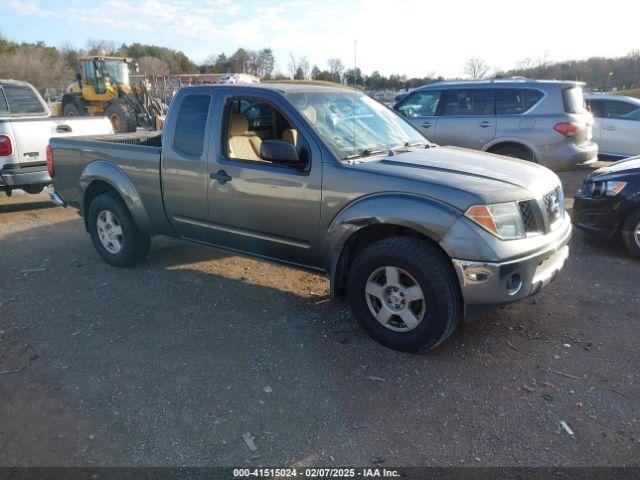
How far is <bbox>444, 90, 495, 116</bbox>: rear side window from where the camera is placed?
8.77 meters

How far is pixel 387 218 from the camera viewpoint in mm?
3688

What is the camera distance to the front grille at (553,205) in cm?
393

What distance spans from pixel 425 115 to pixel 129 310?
6.49 metres

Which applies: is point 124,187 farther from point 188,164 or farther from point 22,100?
point 22,100

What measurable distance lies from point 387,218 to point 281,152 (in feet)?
3.21

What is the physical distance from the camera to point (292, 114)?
4.25 metres

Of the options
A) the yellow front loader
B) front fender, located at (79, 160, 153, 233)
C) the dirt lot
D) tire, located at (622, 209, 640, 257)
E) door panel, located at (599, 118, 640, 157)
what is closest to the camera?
the dirt lot

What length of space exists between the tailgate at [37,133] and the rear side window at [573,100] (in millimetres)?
7619

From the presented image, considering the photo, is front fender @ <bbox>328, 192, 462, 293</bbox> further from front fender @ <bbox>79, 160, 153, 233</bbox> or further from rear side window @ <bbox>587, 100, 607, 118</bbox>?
rear side window @ <bbox>587, 100, 607, 118</bbox>

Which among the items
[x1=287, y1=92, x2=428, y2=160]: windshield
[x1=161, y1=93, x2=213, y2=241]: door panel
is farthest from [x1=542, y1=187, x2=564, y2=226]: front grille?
[x1=161, y1=93, x2=213, y2=241]: door panel

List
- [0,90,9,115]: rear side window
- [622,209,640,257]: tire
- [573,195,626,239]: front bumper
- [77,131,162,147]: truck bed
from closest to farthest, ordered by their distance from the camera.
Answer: [622,209,640,257]: tire
[573,195,626,239]: front bumper
[77,131,162,147]: truck bed
[0,90,9,115]: rear side window

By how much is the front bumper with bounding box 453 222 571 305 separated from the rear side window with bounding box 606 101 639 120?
29.8ft

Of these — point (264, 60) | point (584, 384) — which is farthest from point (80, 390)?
point (264, 60)

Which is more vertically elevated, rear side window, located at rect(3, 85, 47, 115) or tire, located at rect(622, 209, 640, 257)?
rear side window, located at rect(3, 85, 47, 115)
